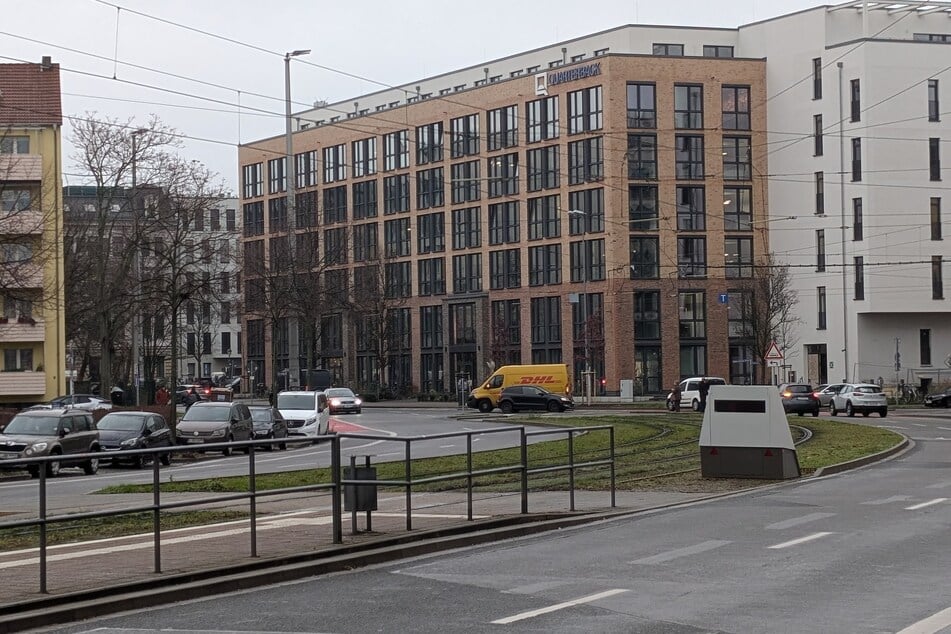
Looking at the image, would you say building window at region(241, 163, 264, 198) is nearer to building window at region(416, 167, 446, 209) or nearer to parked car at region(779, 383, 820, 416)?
building window at region(416, 167, 446, 209)

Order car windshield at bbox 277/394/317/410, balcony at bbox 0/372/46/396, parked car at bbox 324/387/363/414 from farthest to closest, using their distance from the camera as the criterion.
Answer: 1. parked car at bbox 324/387/363/414
2. balcony at bbox 0/372/46/396
3. car windshield at bbox 277/394/317/410

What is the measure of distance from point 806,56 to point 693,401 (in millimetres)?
25346

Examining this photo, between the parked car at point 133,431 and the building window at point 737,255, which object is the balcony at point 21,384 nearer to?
the parked car at point 133,431

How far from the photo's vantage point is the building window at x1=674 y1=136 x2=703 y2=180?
283ft

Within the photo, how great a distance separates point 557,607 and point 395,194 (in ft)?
294

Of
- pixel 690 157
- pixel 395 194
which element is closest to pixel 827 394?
pixel 690 157

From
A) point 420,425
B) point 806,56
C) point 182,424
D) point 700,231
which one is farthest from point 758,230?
point 182,424

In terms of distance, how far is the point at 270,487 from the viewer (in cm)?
1415

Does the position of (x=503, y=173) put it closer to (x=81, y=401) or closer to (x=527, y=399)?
(x=527, y=399)

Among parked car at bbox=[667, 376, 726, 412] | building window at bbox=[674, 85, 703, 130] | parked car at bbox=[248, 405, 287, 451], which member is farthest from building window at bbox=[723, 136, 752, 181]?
parked car at bbox=[248, 405, 287, 451]

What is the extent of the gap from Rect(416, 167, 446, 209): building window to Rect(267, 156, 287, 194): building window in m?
15.1

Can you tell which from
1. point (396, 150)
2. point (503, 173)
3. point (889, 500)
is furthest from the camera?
point (396, 150)

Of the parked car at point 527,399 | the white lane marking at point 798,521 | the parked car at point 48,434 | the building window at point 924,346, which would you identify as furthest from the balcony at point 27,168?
the white lane marking at point 798,521

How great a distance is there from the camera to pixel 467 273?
9562 centimetres
